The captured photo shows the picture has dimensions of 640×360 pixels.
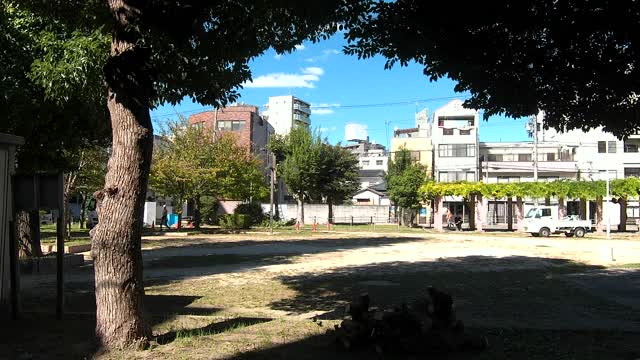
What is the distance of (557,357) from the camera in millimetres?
6078

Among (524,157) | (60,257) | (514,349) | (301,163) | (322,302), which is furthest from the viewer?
(524,157)

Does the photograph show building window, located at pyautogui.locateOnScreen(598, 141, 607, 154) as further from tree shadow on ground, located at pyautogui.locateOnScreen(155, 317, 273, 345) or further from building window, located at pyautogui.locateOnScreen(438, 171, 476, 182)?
tree shadow on ground, located at pyautogui.locateOnScreen(155, 317, 273, 345)

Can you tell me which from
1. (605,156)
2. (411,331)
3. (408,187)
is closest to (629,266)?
(411,331)

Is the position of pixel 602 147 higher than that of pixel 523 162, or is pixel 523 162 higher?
pixel 602 147

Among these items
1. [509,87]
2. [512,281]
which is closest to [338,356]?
[509,87]

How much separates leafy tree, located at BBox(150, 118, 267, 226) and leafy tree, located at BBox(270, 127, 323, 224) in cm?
879

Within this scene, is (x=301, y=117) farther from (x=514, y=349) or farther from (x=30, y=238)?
(x=514, y=349)

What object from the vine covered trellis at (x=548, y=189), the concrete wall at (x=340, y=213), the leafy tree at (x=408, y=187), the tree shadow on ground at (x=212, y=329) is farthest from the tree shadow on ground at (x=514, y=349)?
the concrete wall at (x=340, y=213)

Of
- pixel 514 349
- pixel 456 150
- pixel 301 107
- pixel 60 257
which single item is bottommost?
pixel 514 349

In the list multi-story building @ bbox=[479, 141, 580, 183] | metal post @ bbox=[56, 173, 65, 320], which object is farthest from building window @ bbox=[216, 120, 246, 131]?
metal post @ bbox=[56, 173, 65, 320]

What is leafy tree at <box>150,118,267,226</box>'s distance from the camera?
36.3m

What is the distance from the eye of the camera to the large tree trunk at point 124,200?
19.7 feet

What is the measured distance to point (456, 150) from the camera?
69.4 metres

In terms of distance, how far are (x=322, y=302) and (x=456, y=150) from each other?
2440 inches
